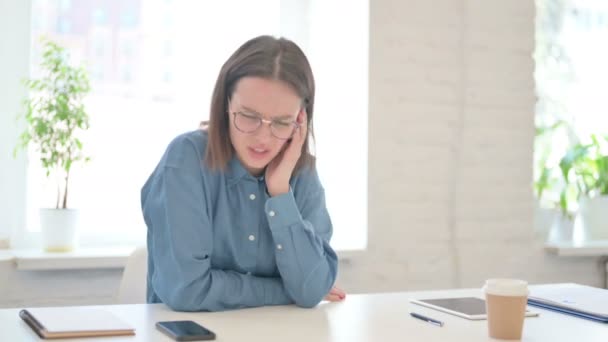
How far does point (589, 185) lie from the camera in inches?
136

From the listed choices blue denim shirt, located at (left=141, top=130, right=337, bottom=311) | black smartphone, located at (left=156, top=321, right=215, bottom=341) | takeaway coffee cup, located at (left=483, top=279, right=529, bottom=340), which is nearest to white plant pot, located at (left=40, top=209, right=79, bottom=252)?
blue denim shirt, located at (left=141, top=130, right=337, bottom=311)

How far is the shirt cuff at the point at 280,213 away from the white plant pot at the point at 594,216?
80.1 inches

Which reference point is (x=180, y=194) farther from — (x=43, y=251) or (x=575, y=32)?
(x=575, y=32)

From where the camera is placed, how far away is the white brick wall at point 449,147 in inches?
119

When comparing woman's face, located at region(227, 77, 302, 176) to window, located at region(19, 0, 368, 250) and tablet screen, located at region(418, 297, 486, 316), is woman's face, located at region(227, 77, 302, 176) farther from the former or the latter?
window, located at region(19, 0, 368, 250)

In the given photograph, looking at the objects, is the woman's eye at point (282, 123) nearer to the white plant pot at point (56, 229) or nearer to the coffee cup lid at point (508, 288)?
the coffee cup lid at point (508, 288)

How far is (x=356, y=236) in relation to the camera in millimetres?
3080

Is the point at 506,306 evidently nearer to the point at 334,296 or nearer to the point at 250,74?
the point at 334,296

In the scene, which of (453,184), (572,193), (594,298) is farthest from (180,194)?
(572,193)

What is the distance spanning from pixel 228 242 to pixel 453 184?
151 cm

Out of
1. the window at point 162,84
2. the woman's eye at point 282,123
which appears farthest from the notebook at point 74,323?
the window at point 162,84

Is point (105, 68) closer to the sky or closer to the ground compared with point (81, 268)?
closer to the sky

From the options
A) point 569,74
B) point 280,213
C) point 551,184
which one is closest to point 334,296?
point 280,213

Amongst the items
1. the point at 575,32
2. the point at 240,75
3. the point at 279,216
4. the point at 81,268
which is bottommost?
the point at 81,268
